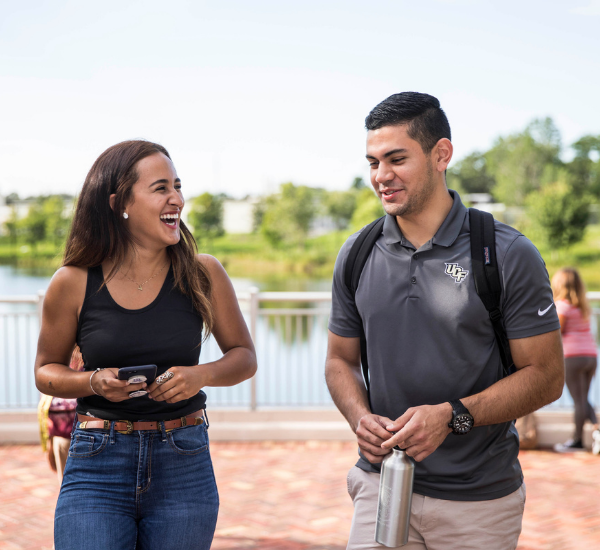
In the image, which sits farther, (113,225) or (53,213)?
(53,213)

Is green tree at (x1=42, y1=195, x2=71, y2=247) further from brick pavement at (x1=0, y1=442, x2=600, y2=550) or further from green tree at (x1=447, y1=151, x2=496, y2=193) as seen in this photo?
green tree at (x1=447, y1=151, x2=496, y2=193)

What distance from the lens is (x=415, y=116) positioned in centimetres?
176

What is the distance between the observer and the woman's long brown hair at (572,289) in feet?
17.6

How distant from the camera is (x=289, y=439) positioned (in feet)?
18.8

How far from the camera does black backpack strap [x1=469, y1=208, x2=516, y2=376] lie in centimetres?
165

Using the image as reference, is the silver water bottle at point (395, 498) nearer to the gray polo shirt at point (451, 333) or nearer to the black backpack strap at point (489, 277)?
the gray polo shirt at point (451, 333)

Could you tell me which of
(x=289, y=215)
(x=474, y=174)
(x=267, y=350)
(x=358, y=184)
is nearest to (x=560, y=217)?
(x=358, y=184)

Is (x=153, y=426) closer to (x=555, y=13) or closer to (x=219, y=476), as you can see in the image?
(x=219, y=476)

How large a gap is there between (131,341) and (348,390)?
2.13ft

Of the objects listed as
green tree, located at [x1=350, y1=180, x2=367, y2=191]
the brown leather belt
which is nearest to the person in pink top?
the brown leather belt

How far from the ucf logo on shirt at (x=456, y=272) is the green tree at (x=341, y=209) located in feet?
149

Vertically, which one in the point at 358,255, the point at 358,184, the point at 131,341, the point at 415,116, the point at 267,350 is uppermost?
the point at 358,184

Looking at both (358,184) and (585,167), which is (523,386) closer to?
(358,184)

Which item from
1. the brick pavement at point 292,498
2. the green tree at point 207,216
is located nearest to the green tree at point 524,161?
the green tree at point 207,216
